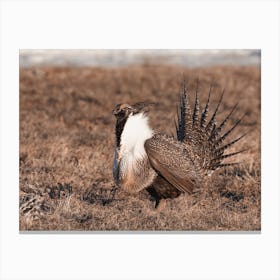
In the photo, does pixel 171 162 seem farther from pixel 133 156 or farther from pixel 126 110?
pixel 126 110

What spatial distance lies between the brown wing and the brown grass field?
29cm

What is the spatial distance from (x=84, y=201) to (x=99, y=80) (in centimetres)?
544

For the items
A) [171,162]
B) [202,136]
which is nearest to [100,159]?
[202,136]

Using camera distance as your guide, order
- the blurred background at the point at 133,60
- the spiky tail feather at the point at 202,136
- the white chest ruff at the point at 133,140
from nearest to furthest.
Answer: the white chest ruff at the point at 133,140, the spiky tail feather at the point at 202,136, the blurred background at the point at 133,60

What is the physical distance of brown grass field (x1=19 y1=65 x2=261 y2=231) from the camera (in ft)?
13.8

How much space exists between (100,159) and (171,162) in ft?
5.26

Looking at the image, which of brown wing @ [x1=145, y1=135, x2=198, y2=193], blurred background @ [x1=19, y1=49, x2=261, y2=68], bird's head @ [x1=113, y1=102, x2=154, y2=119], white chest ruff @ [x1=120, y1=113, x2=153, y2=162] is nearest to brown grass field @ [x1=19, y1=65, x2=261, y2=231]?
blurred background @ [x1=19, y1=49, x2=261, y2=68]

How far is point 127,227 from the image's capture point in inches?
161

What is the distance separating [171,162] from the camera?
405 centimetres

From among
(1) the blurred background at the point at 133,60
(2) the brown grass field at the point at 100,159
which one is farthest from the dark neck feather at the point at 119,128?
(1) the blurred background at the point at 133,60

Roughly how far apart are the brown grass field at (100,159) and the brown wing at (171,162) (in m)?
0.29

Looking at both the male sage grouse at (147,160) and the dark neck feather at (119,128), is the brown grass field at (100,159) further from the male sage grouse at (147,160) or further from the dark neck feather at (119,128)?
the dark neck feather at (119,128)

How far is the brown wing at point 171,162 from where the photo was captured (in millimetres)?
3969
